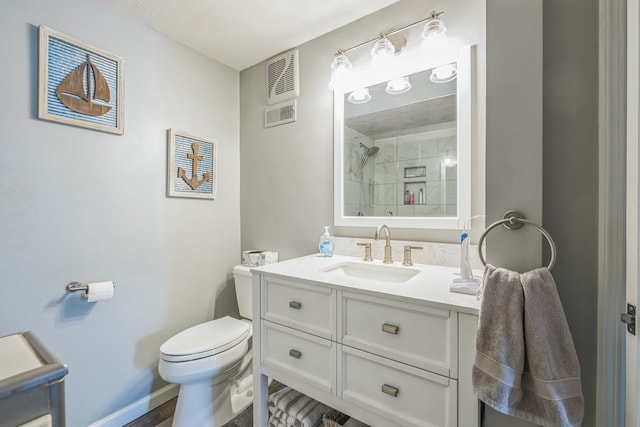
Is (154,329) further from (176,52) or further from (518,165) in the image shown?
(518,165)

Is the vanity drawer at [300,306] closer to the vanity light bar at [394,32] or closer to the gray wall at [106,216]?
the gray wall at [106,216]

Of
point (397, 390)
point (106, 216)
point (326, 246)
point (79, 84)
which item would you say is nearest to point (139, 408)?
point (106, 216)

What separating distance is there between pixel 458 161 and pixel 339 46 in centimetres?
102

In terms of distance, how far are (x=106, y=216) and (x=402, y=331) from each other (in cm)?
159

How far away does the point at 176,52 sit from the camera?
1.79 meters

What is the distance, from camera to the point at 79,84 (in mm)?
1378

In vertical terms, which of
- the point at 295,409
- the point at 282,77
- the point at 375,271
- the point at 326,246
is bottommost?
the point at 295,409

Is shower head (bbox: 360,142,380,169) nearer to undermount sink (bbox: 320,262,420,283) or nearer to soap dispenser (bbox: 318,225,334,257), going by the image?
soap dispenser (bbox: 318,225,334,257)

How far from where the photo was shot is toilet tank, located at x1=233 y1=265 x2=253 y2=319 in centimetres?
185

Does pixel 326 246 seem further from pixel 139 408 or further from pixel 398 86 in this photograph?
pixel 139 408

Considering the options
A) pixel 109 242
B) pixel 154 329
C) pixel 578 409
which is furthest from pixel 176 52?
pixel 578 409

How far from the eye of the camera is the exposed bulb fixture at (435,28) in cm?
130

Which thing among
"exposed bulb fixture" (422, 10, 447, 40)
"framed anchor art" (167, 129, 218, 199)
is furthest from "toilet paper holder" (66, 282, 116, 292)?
"exposed bulb fixture" (422, 10, 447, 40)

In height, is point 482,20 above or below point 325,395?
above
